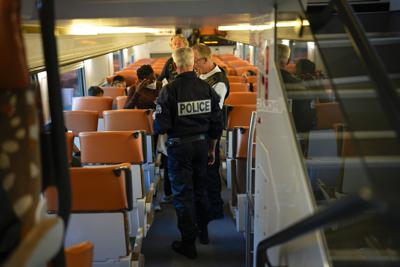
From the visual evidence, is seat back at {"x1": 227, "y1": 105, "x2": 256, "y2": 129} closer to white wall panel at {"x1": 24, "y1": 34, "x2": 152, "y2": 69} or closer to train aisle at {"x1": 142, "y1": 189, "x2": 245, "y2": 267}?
train aisle at {"x1": 142, "y1": 189, "x2": 245, "y2": 267}

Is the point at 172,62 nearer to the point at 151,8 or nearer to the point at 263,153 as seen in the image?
the point at 151,8

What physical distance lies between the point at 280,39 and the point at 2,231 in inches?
63.4

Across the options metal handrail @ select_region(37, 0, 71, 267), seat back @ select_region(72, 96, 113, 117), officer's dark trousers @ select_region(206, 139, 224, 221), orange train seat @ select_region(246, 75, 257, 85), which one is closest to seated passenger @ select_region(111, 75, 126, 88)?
seat back @ select_region(72, 96, 113, 117)

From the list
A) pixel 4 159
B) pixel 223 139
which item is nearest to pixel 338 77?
pixel 4 159

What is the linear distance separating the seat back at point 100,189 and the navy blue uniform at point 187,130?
776 mm

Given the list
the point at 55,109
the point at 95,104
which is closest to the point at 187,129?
the point at 55,109

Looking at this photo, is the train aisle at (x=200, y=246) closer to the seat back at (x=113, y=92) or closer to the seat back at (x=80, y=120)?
the seat back at (x=80, y=120)

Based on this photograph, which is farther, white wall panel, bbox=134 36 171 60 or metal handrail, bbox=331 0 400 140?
white wall panel, bbox=134 36 171 60

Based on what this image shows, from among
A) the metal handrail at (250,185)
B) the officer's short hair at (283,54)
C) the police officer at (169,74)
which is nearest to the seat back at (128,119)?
the police officer at (169,74)

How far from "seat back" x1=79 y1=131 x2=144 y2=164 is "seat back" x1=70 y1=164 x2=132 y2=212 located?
89cm

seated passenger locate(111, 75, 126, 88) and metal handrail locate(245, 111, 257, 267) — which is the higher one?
seated passenger locate(111, 75, 126, 88)

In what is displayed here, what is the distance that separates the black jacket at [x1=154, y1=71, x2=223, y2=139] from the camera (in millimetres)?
3189

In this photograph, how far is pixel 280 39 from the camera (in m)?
2.05

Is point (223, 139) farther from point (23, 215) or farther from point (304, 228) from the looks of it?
point (23, 215)
